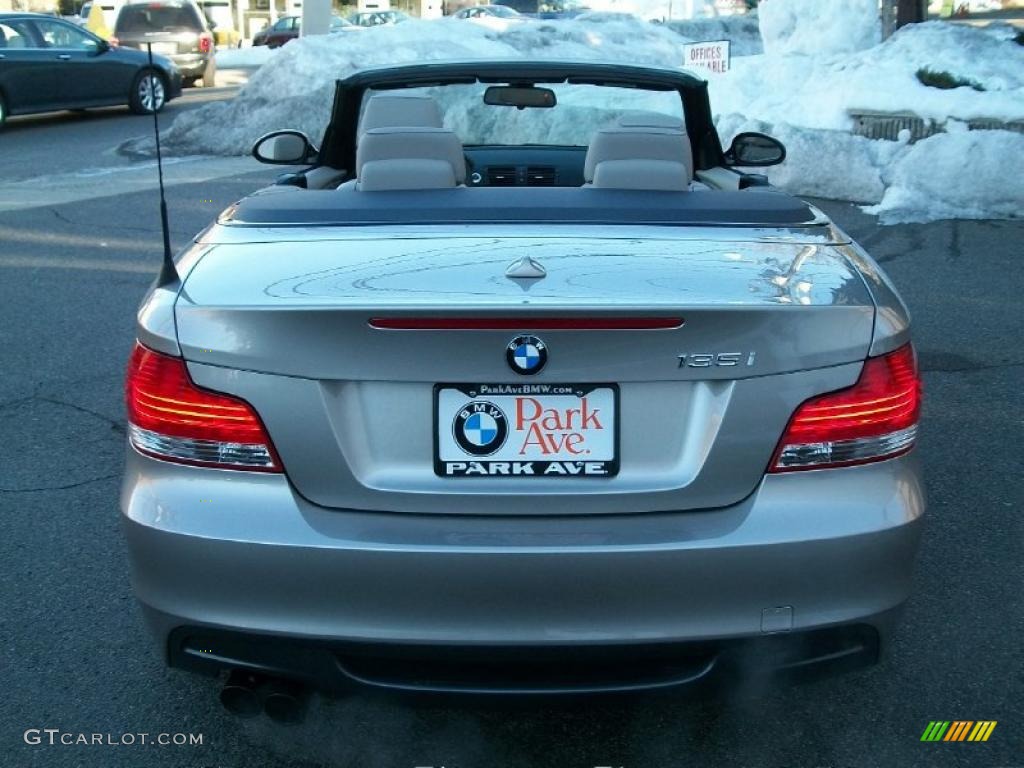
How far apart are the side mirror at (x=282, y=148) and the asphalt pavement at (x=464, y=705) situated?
4.52ft

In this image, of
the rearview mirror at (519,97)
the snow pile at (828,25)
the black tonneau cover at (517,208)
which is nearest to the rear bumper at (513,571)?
the black tonneau cover at (517,208)

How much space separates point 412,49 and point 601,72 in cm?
1369

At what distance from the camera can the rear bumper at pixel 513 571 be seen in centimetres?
242

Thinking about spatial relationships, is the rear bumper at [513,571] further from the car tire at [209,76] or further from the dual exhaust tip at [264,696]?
the car tire at [209,76]

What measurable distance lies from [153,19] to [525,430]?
23.3 m

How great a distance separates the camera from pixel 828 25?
15719 mm

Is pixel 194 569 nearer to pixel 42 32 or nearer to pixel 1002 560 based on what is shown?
pixel 1002 560

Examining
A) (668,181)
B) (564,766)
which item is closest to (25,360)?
(668,181)

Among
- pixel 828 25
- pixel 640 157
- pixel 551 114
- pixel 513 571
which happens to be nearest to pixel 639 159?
pixel 640 157

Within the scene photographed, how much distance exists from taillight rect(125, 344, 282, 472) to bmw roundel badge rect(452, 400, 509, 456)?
38 cm

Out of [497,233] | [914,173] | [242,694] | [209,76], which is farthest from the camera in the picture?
[209,76]

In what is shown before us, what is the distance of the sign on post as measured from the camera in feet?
36.1

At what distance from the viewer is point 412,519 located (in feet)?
8.08

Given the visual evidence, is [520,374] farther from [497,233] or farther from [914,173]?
[914,173]
